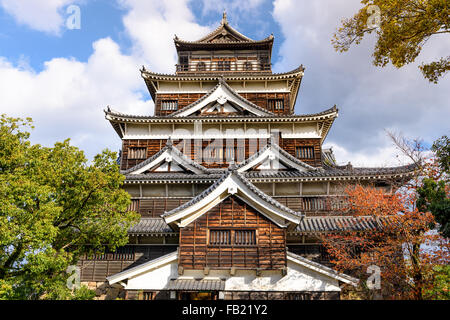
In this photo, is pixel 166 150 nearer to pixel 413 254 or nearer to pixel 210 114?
pixel 210 114

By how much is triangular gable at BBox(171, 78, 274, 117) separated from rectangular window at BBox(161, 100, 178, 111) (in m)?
2.14

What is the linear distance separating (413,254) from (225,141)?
13.8 meters

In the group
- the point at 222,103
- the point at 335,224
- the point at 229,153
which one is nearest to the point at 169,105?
the point at 222,103

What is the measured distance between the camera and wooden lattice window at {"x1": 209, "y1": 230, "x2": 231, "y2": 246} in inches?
527

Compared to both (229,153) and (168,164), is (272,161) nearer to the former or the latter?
(229,153)

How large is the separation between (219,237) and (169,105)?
14.8 metres

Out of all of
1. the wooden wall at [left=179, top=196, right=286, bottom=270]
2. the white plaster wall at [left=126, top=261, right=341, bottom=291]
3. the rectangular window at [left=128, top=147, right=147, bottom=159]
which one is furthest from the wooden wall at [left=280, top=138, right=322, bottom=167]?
the white plaster wall at [left=126, top=261, right=341, bottom=291]

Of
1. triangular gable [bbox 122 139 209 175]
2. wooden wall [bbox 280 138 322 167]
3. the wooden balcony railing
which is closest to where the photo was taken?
triangular gable [bbox 122 139 209 175]

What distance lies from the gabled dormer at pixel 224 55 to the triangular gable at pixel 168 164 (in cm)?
1061

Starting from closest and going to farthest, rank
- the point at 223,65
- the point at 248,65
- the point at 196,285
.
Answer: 1. the point at 196,285
2. the point at 248,65
3. the point at 223,65

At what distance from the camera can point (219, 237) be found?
1345cm

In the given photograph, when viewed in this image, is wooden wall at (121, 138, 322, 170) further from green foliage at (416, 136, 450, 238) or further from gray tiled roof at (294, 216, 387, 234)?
green foliage at (416, 136, 450, 238)

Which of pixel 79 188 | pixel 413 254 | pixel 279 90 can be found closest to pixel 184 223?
pixel 79 188

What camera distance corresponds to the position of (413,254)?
11.4 metres
